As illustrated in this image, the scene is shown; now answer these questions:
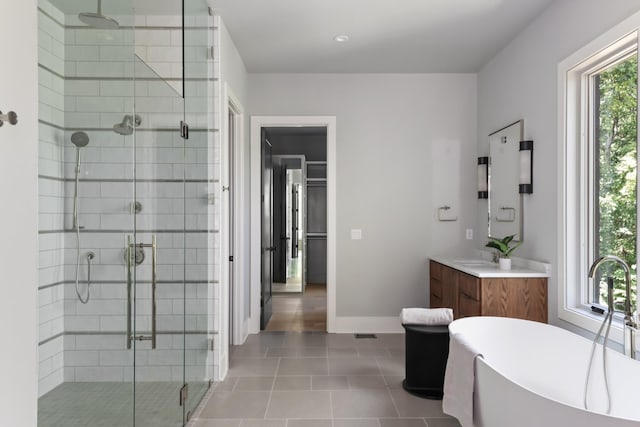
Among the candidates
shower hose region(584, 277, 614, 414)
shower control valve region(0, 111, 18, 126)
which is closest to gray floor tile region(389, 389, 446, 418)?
shower hose region(584, 277, 614, 414)

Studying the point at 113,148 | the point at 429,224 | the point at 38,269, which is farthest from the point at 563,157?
the point at 38,269

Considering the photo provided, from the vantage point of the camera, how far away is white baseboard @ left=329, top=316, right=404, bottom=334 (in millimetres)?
4383

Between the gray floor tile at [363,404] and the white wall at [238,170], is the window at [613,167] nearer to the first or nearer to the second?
the gray floor tile at [363,404]

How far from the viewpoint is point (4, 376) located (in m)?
1.10

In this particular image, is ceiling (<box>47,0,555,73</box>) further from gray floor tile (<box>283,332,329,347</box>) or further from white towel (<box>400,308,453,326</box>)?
gray floor tile (<box>283,332,329,347</box>)

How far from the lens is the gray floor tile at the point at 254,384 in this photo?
296 centimetres

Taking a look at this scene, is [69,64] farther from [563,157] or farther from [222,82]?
[563,157]

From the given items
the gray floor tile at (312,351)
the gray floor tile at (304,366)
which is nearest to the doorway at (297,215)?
the gray floor tile at (312,351)

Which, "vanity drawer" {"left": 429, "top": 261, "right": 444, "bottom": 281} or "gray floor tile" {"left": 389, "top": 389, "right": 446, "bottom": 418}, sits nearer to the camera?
"gray floor tile" {"left": 389, "top": 389, "right": 446, "bottom": 418}

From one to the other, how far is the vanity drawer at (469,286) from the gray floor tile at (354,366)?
98cm

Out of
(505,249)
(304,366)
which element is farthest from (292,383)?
(505,249)

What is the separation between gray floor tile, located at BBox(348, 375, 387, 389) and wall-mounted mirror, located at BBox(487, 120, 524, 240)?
170 cm

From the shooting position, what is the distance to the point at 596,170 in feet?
8.66

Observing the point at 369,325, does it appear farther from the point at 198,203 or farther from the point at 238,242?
the point at 198,203
